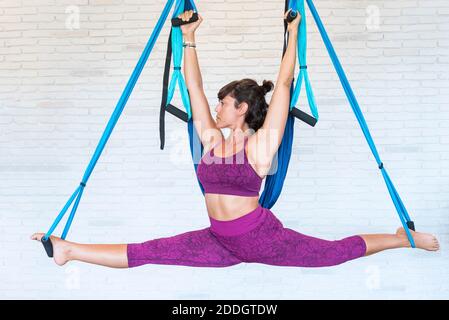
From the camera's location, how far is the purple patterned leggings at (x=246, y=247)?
2529mm

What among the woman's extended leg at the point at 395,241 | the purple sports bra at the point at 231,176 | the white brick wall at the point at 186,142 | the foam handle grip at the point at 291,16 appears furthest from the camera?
the white brick wall at the point at 186,142

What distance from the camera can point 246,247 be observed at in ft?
8.31

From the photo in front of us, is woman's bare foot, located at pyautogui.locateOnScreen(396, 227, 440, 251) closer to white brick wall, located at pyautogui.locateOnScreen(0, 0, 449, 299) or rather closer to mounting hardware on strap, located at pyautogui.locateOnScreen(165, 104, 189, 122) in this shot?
mounting hardware on strap, located at pyautogui.locateOnScreen(165, 104, 189, 122)

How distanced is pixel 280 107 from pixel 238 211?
48 centimetres

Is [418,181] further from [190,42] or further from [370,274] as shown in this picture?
[190,42]

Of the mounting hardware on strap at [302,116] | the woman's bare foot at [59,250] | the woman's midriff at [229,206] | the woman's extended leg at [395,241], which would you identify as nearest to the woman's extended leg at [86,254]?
the woman's bare foot at [59,250]

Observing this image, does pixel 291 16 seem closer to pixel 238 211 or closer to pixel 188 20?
pixel 188 20

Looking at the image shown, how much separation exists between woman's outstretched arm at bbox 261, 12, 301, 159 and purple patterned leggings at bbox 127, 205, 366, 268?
0.31m

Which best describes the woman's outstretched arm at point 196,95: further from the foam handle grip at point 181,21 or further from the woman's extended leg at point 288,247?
the woman's extended leg at point 288,247

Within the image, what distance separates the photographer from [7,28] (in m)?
4.22

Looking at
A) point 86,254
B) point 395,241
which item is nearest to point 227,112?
point 86,254

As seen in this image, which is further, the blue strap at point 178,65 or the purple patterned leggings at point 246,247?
the blue strap at point 178,65

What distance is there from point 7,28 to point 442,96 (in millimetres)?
3096

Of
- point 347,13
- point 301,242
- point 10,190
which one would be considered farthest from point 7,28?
point 301,242
